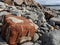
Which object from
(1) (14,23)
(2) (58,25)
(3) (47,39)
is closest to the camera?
(3) (47,39)

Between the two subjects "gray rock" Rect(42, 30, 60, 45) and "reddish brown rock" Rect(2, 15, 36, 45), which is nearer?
"gray rock" Rect(42, 30, 60, 45)

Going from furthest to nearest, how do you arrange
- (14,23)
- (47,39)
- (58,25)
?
(58,25) → (14,23) → (47,39)

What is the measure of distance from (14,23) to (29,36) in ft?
1.35

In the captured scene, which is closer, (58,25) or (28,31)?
(28,31)

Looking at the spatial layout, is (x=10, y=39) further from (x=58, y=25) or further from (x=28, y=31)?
(x=58, y=25)

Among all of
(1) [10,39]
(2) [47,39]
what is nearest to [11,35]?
(1) [10,39]

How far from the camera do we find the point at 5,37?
12.6 feet

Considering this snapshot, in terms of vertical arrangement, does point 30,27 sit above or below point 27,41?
above

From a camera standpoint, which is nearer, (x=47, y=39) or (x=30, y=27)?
(x=47, y=39)

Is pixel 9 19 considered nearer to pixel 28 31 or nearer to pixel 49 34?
pixel 28 31

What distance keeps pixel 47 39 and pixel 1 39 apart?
923mm

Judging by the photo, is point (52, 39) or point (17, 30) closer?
point (52, 39)

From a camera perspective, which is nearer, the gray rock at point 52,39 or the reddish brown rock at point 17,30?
the gray rock at point 52,39

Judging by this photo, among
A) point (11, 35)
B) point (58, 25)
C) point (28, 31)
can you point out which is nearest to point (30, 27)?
point (28, 31)
